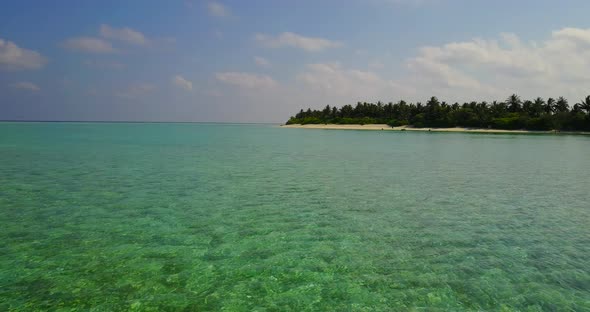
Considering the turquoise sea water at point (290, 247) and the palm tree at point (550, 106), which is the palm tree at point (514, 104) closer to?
the palm tree at point (550, 106)

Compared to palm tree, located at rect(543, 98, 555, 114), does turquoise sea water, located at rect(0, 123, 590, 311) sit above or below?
below

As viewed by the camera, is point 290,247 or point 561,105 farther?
point 561,105

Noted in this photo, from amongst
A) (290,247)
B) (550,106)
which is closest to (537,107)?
(550,106)

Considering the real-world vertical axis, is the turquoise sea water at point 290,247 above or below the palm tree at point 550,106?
below

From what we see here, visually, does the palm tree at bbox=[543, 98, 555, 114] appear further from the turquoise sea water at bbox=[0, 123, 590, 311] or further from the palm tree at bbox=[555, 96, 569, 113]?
the turquoise sea water at bbox=[0, 123, 590, 311]

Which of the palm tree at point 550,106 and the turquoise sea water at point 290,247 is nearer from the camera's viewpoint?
the turquoise sea water at point 290,247

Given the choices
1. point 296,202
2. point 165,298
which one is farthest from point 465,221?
point 165,298

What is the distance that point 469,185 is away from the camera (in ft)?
77.9

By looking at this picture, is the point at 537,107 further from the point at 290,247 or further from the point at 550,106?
the point at 290,247

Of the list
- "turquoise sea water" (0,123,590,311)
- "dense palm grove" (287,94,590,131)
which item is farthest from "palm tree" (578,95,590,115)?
"turquoise sea water" (0,123,590,311)

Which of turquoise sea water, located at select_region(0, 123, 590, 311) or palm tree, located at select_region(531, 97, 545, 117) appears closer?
turquoise sea water, located at select_region(0, 123, 590, 311)

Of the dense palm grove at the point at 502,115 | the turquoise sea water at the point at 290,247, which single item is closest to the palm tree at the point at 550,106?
the dense palm grove at the point at 502,115

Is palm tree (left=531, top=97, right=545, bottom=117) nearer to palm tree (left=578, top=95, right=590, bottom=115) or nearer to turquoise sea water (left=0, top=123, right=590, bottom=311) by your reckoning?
palm tree (left=578, top=95, right=590, bottom=115)

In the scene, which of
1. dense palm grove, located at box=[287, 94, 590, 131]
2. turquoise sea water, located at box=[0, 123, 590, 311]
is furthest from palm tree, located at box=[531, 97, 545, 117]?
turquoise sea water, located at box=[0, 123, 590, 311]
